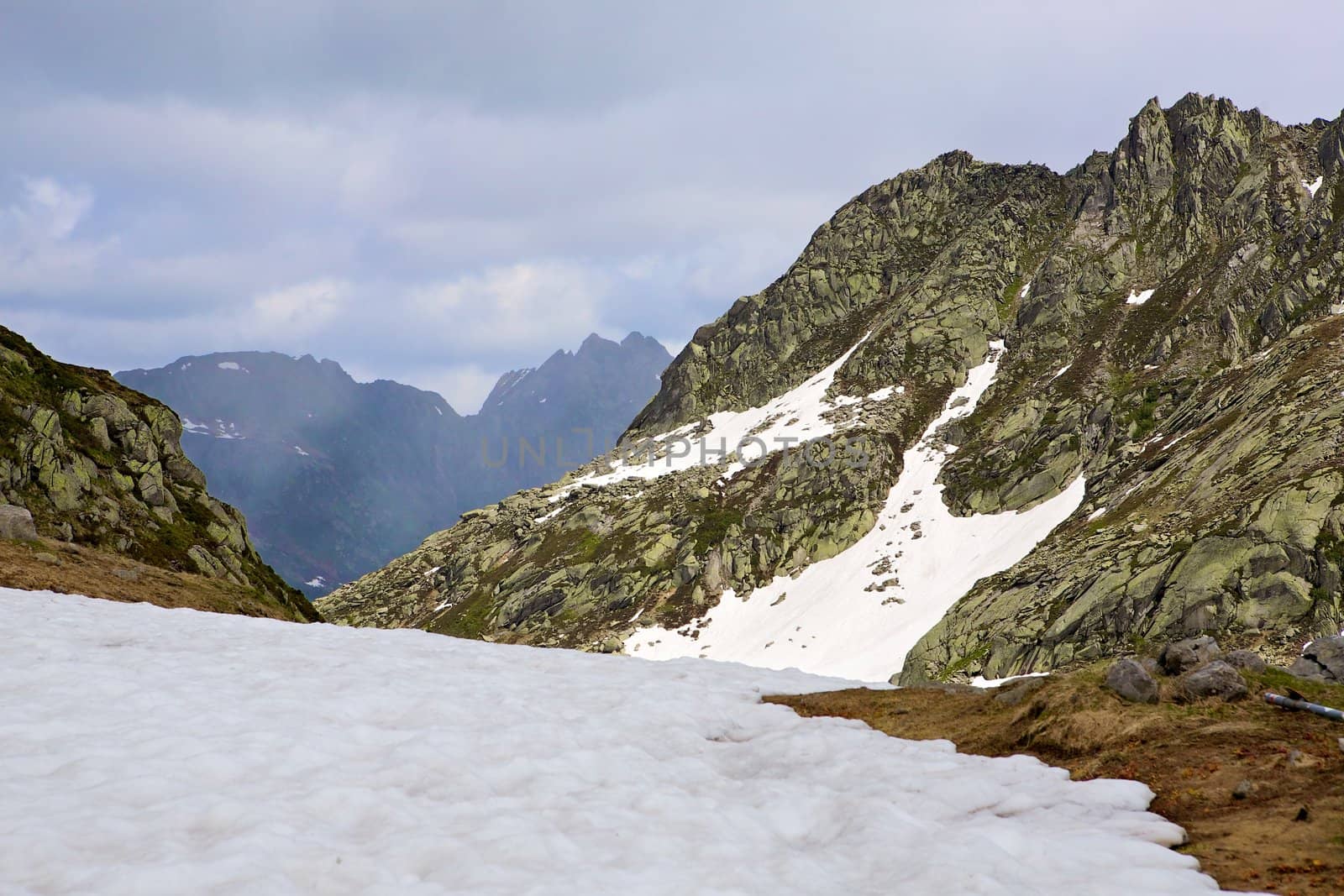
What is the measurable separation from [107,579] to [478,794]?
76.7 ft

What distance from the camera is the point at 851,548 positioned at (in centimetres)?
7600

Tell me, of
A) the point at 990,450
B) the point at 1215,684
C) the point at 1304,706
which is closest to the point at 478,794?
the point at 1215,684

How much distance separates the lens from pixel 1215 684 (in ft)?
45.7

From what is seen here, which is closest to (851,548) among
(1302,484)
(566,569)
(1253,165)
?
(566,569)

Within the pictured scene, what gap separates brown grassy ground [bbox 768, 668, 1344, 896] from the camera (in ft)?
28.3

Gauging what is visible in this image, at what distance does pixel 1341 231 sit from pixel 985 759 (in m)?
86.2

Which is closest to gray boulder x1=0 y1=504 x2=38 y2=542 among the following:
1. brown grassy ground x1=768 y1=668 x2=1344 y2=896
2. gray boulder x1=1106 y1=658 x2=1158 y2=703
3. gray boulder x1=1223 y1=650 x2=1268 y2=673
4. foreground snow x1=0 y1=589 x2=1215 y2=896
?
foreground snow x1=0 y1=589 x2=1215 y2=896

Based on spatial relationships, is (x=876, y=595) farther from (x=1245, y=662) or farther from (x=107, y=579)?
(x=107, y=579)

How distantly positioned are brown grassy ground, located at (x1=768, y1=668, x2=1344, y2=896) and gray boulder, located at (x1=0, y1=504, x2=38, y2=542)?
3018cm

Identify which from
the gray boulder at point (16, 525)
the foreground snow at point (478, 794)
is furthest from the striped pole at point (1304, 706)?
the gray boulder at point (16, 525)

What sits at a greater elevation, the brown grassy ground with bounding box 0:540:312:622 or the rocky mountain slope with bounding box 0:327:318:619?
the rocky mountain slope with bounding box 0:327:318:619

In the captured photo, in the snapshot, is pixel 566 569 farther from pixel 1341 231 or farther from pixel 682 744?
pixel 1341 231

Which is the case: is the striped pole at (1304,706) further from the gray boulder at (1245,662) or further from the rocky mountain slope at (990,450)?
the rocky mountain slope at (990,450)

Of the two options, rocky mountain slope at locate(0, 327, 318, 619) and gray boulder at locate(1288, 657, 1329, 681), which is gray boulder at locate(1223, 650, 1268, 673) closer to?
gray boulder at locate(1288, 657, 1329, 681)
